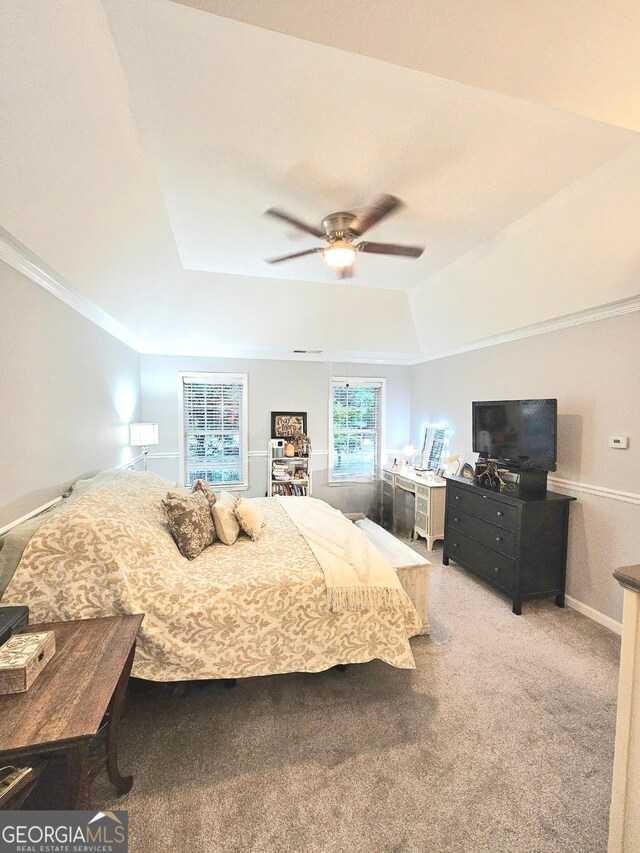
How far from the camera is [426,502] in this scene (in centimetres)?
458

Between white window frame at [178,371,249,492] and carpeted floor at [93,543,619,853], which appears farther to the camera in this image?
→ white window frame at [178,371,249,492]

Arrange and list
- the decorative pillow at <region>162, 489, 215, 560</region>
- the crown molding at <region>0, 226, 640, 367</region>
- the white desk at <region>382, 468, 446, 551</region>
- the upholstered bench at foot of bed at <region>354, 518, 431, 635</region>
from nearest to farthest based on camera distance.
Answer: the crown molding at <region>0, 226, 640, 367</region> → the decorative pillow at <region>162, 489, 215, 560</region> → the upholstered bench at foot of bed at <region>354, 518, 431, 635</region> → the white desk at <region>382, 468, 446, 551</region>

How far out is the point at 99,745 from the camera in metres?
1.80

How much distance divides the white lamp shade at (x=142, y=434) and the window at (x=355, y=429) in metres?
2.61

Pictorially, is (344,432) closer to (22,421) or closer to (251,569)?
(251,569)

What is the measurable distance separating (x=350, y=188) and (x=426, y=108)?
2.36 feet

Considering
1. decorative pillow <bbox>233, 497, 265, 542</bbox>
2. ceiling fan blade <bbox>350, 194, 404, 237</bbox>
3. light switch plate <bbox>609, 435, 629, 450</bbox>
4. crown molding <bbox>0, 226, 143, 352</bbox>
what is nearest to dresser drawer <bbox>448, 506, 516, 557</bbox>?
light switch plate <bbox>609, 435, 629, 450</bbox>

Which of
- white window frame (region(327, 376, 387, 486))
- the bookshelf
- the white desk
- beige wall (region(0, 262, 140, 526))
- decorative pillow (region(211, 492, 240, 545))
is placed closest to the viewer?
beige wall (region(0, 262, 140, 526))

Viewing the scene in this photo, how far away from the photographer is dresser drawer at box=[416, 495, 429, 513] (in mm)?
4582

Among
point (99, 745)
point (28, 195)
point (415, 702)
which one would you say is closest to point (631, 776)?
point (415, 702)

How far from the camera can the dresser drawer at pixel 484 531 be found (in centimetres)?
320

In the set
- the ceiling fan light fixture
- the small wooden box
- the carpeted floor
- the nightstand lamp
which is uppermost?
the ceiling fan light fixture

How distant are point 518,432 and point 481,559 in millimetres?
1269

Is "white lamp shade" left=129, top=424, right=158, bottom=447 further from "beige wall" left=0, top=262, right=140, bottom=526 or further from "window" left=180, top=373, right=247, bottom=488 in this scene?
"window" left=180, top=373, right=247, bottom=488
